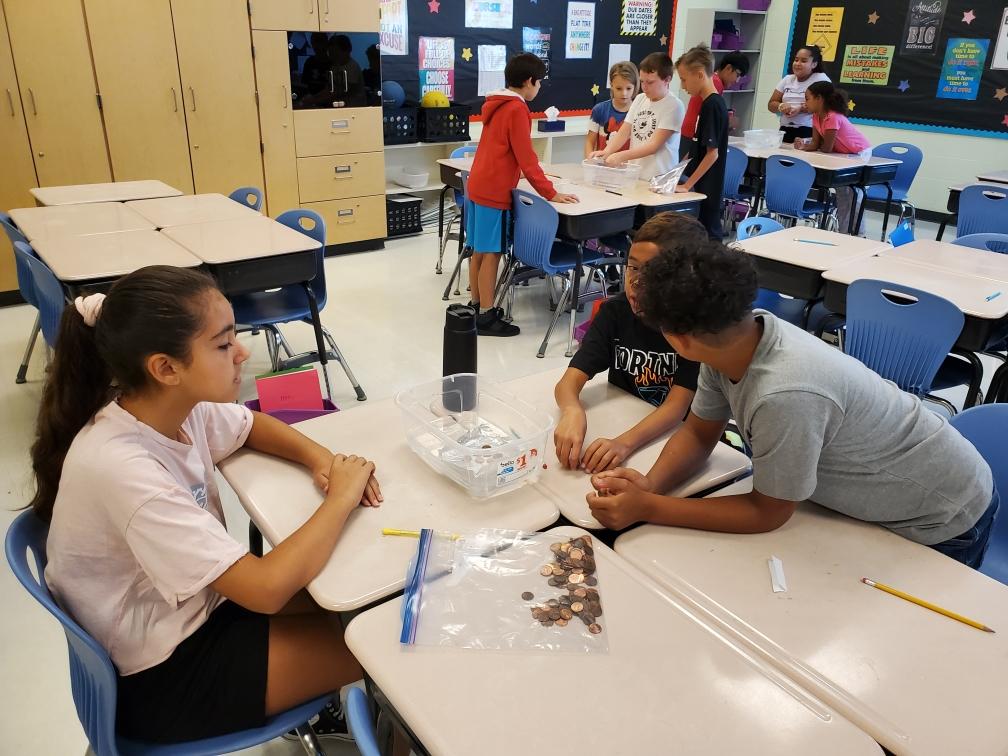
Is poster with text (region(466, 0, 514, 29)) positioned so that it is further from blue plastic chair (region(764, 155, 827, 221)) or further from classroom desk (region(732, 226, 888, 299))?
classroom desk (region(732, 226, 888, 299))

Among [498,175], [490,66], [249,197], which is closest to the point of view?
[498,175]

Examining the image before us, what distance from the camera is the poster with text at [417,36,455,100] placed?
5.84 metres

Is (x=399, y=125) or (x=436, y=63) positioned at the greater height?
(x=436, y=63)

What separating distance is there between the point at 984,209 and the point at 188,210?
4.47m

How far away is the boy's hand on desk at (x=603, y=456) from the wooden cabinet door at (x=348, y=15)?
451cm

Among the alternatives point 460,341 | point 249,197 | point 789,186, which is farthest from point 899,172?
point 460,341

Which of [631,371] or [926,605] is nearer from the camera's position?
[926,605]

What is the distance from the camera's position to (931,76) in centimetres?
660

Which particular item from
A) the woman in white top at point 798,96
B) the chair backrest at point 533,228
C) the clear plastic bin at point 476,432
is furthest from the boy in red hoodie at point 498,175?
the woman in white top at point 798,96

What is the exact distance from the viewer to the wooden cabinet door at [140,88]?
173 inches

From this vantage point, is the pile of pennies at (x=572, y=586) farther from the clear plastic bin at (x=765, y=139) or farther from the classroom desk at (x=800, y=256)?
the clear plastic bin at (x=765, y=139)

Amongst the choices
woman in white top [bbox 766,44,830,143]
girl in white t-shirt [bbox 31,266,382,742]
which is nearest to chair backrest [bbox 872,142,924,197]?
woman in white top [bbox 766,44,830,143]

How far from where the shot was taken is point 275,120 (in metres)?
5.03

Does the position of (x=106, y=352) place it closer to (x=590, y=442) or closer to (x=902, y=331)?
(x=590, y=442)
